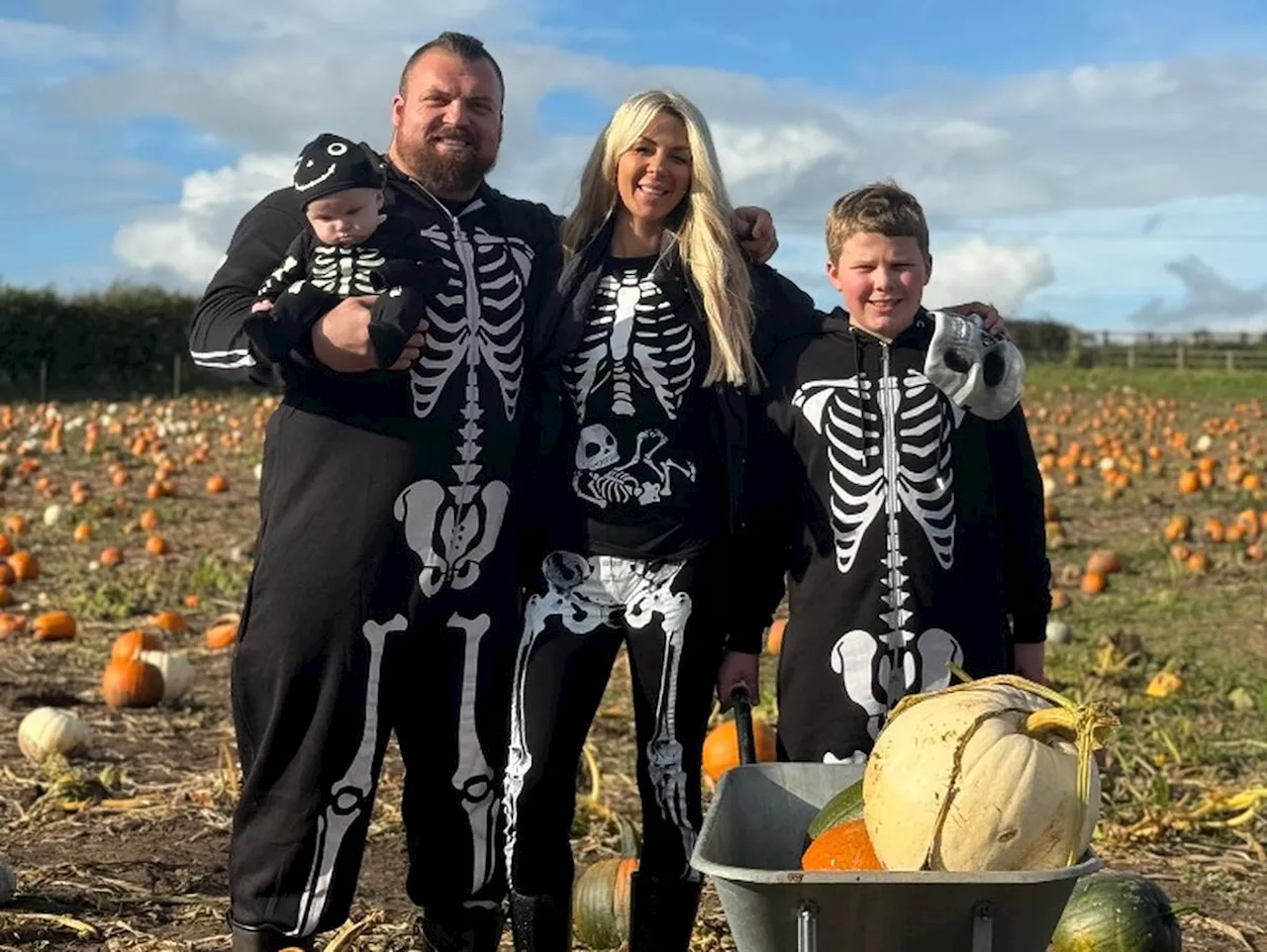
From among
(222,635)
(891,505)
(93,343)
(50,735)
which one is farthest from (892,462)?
(93,343)

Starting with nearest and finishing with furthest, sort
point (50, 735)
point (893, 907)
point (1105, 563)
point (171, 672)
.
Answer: point (893, 907) < point (50, 735) < point (171, 672) < point (1105, 563)

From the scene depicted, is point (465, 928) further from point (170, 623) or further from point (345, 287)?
point (170, 623)

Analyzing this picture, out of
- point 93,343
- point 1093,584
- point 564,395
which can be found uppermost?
point 93,343

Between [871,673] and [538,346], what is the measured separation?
124cm

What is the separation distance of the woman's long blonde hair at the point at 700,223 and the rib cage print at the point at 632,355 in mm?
86

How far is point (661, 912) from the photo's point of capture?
4320mm

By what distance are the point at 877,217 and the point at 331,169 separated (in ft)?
4.68

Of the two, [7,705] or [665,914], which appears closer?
[665,914]

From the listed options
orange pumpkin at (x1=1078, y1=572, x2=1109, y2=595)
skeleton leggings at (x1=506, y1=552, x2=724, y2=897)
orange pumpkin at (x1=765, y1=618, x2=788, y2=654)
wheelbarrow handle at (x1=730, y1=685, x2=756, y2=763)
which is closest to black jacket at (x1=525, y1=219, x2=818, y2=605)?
skeleton leggings at (x1=506, y1=552, x2=724, y2=897)

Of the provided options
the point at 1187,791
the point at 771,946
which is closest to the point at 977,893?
the point at 771,946

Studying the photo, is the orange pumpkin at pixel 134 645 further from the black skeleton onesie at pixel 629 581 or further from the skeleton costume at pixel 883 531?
the skeleton costume at pixel 883 531

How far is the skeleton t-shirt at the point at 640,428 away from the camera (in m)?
4.16

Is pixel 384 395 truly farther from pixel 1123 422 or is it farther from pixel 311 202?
pixel 1123 422

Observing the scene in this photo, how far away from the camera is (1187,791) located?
248 inches
